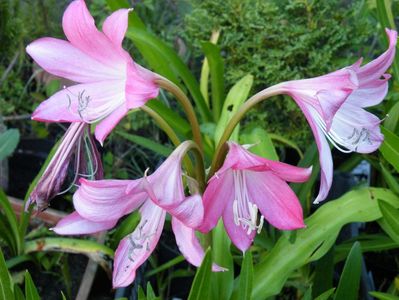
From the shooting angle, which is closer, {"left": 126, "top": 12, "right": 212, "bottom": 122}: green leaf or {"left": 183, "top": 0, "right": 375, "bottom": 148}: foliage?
{"left": 126, "top": 12, "right": 212, "bottom": 122}: green leaf

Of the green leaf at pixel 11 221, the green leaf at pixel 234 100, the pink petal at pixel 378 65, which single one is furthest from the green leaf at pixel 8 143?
the pink petal at pixel 378 65

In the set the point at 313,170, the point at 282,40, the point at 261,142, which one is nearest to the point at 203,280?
the point at 261,142

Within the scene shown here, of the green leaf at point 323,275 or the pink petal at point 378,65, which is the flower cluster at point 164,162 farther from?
the green leaf at point 323,275

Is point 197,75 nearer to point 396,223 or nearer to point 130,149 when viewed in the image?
point 130,149

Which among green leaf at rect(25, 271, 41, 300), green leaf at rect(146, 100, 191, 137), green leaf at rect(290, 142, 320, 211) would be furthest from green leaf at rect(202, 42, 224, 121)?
green leaf at rect(25, 271, 41, 300)

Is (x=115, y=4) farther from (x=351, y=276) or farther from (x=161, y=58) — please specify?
(x=351, y=276)

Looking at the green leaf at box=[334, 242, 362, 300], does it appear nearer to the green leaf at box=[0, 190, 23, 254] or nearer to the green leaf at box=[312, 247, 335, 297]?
the green leaf at box=[312, 247, 335, 297]
